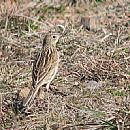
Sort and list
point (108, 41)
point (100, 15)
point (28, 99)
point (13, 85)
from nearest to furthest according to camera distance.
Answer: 1. point (28, 99)
2. point (13, 85)
3. point (108, 41)
4. point (100, 15)

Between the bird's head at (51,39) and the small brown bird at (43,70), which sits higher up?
the bird's head at (51,39)

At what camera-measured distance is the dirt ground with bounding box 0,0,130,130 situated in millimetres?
6949

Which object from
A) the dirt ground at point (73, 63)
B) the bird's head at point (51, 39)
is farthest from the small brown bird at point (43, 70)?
the dirt ground at point (73, 63)

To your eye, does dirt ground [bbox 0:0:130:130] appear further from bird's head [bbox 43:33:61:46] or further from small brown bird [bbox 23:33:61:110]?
bird's head [bbox 43:33:61:46]

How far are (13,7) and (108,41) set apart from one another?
2.24 metres

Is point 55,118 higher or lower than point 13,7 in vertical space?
lower

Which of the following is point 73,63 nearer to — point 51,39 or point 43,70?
point 51,39

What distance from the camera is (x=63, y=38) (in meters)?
9.53

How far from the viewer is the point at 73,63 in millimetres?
8766

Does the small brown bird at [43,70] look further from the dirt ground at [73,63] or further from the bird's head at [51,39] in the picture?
the dirt ground at [73,63]

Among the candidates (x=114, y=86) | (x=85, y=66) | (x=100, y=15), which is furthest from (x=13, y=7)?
(x=114, y=86)

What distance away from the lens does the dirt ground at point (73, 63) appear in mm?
6949

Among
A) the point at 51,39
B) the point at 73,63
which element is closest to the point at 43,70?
the point at 51,39

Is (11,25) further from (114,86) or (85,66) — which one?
(114,86)
